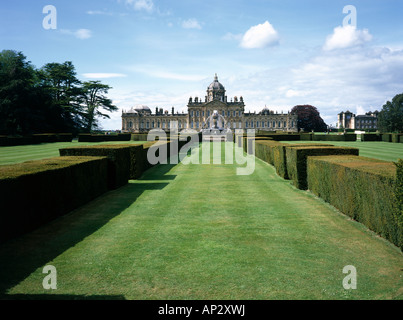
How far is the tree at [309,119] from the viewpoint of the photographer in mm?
121312

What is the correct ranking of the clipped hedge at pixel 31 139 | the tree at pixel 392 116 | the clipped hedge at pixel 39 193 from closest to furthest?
the clipped hedge at pixel 39 193
the clipped hedge at pixel 31 139
the tree at pixel 392 116

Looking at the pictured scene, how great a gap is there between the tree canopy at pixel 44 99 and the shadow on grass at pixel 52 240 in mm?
44224

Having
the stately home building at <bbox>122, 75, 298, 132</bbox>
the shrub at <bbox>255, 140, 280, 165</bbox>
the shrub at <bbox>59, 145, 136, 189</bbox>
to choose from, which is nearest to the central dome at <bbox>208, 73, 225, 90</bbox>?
the stately home building at <bbox>122, 75, 298, 132</bbox>

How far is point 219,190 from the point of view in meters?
11.6

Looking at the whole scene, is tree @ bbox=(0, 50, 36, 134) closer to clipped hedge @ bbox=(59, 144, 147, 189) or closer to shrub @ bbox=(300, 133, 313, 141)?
clipped hedge @ bbox=(59, 144, 147, 189)

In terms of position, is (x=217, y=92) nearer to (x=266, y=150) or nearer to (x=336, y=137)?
(x=336, y=137)

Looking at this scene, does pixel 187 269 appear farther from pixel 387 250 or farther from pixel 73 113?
pixel 73 113

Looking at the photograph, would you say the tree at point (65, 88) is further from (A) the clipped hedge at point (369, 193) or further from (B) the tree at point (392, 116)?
(B) the tree at point (392, 116)

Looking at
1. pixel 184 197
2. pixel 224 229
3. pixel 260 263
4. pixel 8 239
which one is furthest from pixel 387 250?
pixel 8 239

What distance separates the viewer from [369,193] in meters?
7.06

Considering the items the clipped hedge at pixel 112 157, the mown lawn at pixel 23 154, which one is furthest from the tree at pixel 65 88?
the clipped hedge at pixel 112 157

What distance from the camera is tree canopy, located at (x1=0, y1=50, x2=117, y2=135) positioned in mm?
47906

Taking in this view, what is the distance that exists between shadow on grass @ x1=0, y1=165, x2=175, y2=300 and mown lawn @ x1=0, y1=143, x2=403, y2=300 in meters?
0.02
